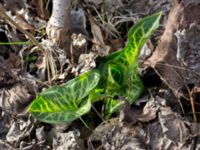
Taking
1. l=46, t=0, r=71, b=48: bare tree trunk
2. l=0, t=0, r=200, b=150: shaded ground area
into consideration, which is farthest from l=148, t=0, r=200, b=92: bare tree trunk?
l=46, t=0, r=71, b=48: bare tree trunk

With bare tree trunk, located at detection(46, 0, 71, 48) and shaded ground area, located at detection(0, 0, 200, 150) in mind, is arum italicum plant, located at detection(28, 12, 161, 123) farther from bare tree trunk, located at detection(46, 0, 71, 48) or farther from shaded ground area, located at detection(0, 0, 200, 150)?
bare tree trunk, located at detection(46, 0, 71, 48)

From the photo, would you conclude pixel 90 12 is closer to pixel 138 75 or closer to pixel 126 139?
pixel 138 75

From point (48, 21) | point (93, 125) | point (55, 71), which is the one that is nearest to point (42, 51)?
point (55, 71)

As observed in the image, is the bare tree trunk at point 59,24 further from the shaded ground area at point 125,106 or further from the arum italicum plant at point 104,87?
the arum italicum plant at point 104,87

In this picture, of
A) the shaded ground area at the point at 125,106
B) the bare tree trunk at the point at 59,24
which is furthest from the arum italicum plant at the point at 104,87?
the bare tree trunk at the point at 59,24

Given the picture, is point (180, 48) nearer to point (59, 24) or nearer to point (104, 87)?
point (104, 87)

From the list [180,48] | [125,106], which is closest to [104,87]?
[125,106]
